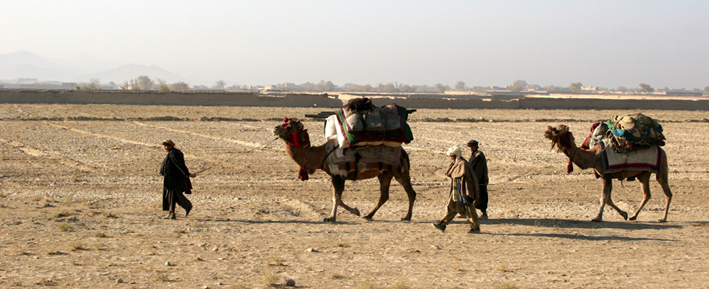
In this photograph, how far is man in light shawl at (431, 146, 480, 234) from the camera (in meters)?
9.48

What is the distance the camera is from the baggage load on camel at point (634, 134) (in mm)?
11070

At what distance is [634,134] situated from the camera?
11055 millimetres

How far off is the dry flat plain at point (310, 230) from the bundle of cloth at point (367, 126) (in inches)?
53.8

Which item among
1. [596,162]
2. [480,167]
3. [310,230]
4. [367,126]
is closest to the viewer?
[310,230]

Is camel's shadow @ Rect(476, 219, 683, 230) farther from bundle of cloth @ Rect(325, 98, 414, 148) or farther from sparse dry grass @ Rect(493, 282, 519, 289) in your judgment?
sparse dry grass @ Rect(493, 282, 519, 289)

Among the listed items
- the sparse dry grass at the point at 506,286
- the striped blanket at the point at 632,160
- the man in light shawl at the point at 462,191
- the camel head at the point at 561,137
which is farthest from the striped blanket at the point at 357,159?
the sparse dry grass at the point at 506,286

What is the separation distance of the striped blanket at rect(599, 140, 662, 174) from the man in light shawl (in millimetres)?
3003

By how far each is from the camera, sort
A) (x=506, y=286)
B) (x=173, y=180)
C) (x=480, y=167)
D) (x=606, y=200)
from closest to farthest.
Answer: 1. (x=506, y=286)
2. (x=173, y=180)
3. (x=480, y=167)
4. (x=606, y=200)

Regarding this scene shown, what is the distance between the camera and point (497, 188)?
1449cm

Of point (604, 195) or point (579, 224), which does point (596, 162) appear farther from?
point (579, 224)

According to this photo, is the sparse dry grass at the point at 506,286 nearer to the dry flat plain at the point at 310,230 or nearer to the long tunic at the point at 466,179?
the dry flat plain at the point at 310,230

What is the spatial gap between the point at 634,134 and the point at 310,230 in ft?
18.9

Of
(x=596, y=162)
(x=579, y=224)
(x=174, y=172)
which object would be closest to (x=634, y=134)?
(x=596, y=162)

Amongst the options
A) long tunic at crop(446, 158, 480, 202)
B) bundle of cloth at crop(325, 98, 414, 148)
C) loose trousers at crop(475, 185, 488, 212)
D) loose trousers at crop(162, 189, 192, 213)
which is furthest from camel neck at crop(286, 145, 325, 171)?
loose trousers at crop(475, 185, 488, 212)
